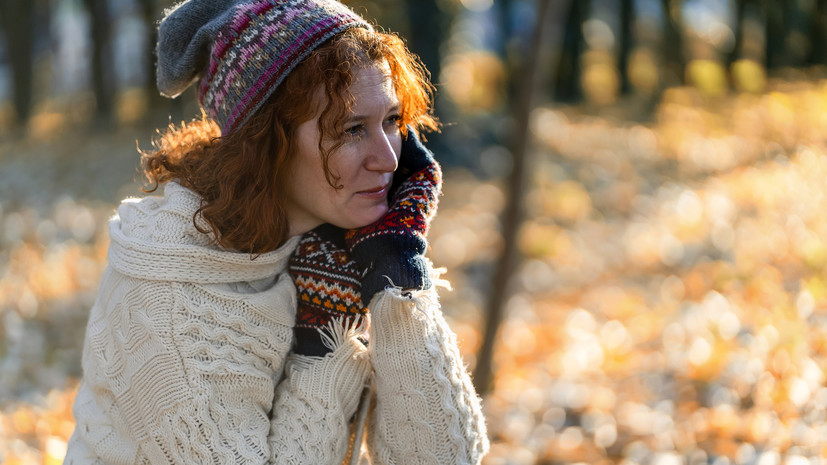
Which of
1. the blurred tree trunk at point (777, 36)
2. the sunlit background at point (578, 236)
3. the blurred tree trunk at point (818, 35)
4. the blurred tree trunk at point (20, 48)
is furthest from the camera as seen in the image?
the blurred tree trunk at point (818, 35)

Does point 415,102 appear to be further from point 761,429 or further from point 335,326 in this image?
point 761,429

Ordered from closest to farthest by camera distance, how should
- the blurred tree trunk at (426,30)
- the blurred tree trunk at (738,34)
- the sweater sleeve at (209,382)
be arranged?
1. the sweater sleeve at (209,382)
2. the blurred tree trunk at (426,30)
3. the blurred tree trunk at (738,34)

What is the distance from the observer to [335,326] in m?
1.95

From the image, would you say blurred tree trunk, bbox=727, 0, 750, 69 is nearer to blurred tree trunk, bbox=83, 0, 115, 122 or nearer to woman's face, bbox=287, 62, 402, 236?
blurred tree trunk, bbox=83, 0, 115, 122

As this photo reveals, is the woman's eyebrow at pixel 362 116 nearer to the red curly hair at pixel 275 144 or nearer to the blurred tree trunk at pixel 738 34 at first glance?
the red curly hair at pixel 275 144

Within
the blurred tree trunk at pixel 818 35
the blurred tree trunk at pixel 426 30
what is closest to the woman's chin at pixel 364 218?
the blurred tree trunk at pixel 426 30

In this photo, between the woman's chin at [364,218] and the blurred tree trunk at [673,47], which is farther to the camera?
the blurred tree trunk at [673,47]

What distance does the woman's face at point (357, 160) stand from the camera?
6.30ft

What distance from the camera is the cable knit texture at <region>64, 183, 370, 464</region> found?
1.81 metres

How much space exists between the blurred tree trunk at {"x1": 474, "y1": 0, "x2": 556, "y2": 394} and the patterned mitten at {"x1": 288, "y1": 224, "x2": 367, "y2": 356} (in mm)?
1928

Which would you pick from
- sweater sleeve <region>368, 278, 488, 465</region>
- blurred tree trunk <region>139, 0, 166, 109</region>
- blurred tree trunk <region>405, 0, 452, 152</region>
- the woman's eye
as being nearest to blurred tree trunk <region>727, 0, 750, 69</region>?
blurred tree trunk <region>405, 0, 452, 152</region>

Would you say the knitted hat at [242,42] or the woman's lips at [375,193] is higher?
the knitted hat at [242,42]

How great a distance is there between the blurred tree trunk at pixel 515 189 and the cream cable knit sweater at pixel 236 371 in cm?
196

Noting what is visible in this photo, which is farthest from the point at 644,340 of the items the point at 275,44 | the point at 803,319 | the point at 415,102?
the point at 275,44
